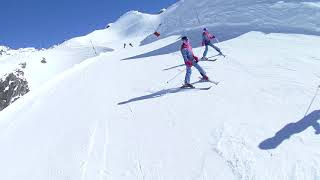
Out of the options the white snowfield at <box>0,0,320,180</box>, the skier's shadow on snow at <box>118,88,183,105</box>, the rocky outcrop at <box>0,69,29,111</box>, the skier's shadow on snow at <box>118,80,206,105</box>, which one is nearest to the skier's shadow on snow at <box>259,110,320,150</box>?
the white snowfield at <box>0,0,320,180</box>

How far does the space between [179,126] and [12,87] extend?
6574 centimetres

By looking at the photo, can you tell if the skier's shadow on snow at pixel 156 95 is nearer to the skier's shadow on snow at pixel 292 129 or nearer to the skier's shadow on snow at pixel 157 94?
the skier's shadow on snow at pixel 157 94

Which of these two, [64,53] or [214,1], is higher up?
[214,1]

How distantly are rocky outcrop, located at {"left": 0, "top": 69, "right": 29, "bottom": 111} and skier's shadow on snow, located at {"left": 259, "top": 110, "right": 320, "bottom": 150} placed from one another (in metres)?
62.3

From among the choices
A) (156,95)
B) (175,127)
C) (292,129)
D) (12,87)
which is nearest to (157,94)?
(156,95)

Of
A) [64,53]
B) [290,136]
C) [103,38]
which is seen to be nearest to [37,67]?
[64,53]

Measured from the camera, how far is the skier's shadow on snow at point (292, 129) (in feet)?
30.5

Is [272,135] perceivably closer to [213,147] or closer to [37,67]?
[213,147]

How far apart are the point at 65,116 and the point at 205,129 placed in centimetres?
626

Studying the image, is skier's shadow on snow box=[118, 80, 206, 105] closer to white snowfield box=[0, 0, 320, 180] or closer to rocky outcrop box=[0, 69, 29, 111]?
white snowfield box=[0, 0, 320, 180]

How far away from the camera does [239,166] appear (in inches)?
340

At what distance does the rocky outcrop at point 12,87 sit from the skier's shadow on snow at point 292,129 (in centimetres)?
6227

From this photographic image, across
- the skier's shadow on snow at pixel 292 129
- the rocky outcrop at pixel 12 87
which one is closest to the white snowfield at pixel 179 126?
the skier's shadow on snow at pixel 292 129

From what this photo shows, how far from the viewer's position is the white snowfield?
9.02 meters
